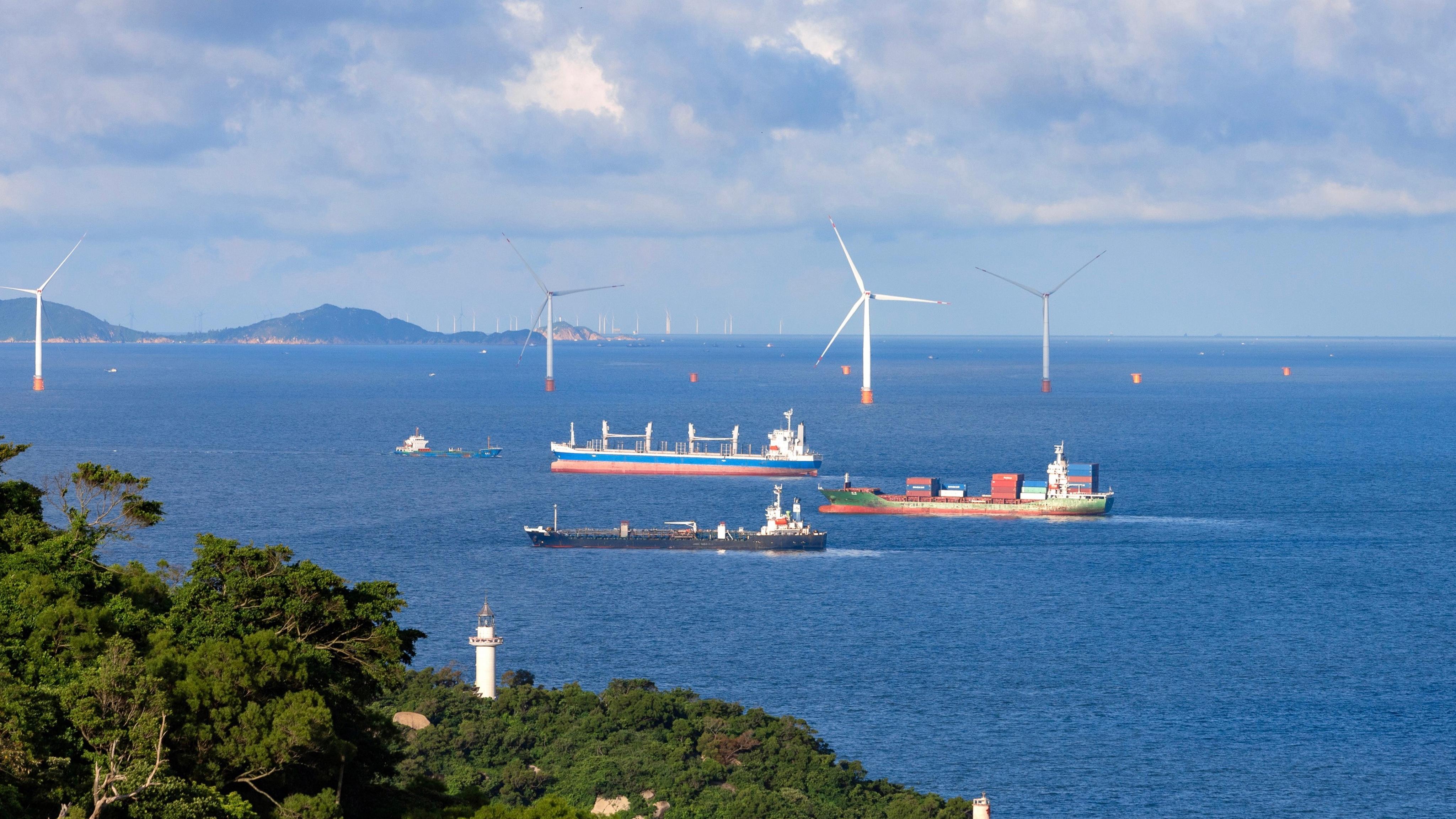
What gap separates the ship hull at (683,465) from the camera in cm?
19075

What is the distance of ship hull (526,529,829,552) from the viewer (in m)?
131

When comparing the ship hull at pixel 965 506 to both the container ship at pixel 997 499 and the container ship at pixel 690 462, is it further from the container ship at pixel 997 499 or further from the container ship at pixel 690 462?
the container ship at pixel 690 462

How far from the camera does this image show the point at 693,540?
131500 mm

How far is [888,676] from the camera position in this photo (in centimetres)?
8444

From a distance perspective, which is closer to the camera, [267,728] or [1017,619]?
[267,728]

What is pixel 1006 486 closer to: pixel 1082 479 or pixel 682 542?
pixel 1082 479

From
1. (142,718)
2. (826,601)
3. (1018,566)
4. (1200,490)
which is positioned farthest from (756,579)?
(142,718)

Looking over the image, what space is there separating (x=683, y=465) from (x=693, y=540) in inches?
2385

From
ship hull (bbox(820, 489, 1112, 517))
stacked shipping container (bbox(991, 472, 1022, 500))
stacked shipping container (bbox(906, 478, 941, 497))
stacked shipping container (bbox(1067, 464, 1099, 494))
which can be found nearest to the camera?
ship hull (bbox(820, 489, 1112, 517))

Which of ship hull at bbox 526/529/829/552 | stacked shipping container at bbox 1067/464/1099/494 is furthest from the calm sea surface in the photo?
stacked shipping container at bbox 1067/464/1099/494

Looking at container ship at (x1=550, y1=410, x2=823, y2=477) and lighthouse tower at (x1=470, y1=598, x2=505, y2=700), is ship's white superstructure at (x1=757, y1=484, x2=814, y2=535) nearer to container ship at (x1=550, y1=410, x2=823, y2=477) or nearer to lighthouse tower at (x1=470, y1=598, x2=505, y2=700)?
container ship at (x1=550, y1=410, x2=823, y2=477)

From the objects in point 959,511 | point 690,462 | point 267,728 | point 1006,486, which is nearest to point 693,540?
point 959,511

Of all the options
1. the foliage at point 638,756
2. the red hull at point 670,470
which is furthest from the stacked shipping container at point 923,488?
the foliage at point 638,756

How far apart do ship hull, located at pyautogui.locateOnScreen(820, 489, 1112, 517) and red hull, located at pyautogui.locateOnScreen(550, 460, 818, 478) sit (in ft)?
114
